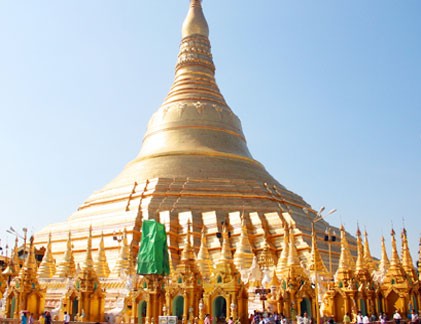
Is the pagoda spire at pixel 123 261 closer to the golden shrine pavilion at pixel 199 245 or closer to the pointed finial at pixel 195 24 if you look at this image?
the golden shrine pavilion at pixel 199 245

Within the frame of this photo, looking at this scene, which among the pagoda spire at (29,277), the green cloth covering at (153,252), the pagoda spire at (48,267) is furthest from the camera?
the pagoda spire at (48,267)

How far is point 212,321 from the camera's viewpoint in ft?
74.9

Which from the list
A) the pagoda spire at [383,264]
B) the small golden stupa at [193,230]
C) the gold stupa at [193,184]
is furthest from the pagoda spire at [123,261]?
the pagoda spire at [383,264]

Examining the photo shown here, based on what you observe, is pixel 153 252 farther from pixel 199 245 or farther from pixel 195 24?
pixel 195 24

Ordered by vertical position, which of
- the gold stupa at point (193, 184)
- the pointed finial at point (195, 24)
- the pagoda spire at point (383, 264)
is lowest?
the pagoda spire at point (383, 264)

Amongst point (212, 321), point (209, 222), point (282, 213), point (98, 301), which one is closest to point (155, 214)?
point (209, 222)

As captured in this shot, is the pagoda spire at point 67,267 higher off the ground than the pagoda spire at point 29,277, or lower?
higher

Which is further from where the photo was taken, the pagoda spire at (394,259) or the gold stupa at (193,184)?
the gold stupa at (193,184)

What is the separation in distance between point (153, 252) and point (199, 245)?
32.0ft

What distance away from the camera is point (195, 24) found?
171ft

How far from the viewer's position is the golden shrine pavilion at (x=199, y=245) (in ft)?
79.3

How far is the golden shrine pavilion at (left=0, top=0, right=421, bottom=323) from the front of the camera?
24172 millimetres

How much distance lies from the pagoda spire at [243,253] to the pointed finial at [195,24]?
81.8ft

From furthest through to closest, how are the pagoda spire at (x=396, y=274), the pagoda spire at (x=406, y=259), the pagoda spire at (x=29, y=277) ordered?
the pagoda spire at (x=406, y=259), the pagoda spire at (x=29, y=277), the pagoda spire at (x=396, y=274)
